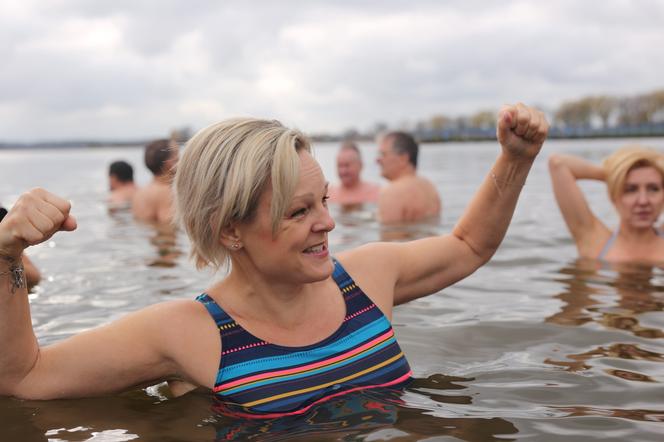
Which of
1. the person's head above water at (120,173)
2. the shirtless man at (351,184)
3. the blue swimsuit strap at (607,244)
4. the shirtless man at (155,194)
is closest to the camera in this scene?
the blue swimsuit strap at (607,244)

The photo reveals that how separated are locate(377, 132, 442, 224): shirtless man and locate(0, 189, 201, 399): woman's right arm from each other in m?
8.15

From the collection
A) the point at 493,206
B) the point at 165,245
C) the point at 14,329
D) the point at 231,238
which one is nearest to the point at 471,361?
the point at 493,206

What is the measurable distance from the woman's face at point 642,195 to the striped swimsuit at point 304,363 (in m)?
4.19

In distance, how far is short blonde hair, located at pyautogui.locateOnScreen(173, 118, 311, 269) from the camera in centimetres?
276

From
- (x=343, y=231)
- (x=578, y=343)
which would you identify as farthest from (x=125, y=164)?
(x=578, y=343)

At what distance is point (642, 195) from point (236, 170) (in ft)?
16.2

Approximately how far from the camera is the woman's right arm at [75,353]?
2672mm

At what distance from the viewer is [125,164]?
16062 mm

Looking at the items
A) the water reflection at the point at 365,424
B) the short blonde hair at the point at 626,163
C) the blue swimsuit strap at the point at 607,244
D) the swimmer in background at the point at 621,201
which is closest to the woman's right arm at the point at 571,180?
the swimmer in background at the point at 621,201

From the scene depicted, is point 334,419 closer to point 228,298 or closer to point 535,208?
point 228,298

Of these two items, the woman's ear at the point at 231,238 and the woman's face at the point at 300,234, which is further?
the woman's ear at the point at 231,238

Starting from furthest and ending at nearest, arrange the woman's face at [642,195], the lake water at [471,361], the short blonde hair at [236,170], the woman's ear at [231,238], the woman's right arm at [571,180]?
the woman's right arm at [571,180] < the woman's face at [642,195] < the lake water at [471,361] < the woman's ear at [231,238] < the short blonde hair at [236,170]

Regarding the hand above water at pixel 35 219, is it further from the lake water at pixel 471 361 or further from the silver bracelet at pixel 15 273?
the lake water at pixel 471 361

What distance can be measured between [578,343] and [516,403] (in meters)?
1.27
